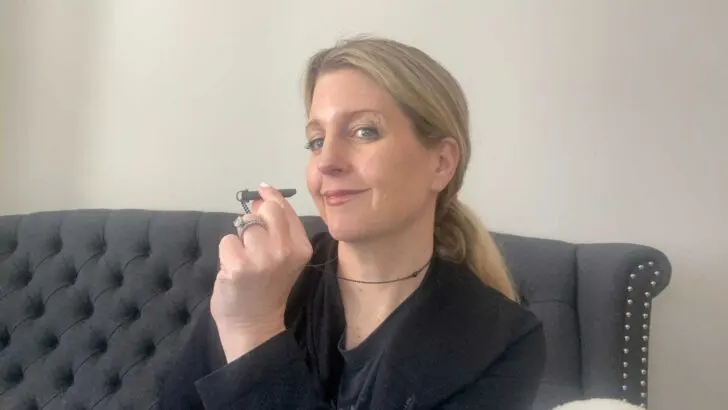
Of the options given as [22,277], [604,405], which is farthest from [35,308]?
[604,405]

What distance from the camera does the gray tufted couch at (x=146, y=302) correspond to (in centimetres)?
109

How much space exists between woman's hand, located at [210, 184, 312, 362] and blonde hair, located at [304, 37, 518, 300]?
0.23 metres

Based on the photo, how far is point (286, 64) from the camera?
1538 millimetres

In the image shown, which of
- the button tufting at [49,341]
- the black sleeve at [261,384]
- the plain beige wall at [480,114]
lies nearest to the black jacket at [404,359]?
the black sleeve at [261,384]

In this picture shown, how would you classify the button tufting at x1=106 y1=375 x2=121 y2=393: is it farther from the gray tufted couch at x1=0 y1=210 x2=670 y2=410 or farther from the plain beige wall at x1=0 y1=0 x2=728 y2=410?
the plain beige wall at x1=0 y1=0 x2=728 y2=410

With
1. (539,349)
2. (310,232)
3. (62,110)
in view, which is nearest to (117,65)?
(62,110)

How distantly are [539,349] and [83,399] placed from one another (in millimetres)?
1006

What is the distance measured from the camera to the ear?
2.91 ft

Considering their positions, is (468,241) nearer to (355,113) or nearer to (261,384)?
(355,113)

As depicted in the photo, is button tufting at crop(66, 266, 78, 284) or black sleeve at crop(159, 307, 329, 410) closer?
black sleeve at crop(159, 307, 329, 410)

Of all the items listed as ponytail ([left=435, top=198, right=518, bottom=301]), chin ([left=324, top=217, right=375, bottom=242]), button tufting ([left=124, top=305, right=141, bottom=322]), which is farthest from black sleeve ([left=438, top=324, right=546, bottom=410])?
button tufting ([left=124, top=305, right=141, bottom=322])

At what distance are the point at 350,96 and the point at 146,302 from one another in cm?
81

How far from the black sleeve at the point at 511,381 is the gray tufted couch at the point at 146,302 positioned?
283 mm

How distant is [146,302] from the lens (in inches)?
54.9
